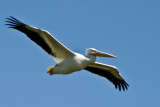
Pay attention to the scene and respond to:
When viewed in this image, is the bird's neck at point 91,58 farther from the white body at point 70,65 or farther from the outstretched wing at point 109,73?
the outstretched wing at point 109,73

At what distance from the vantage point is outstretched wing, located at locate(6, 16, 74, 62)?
47.8ft

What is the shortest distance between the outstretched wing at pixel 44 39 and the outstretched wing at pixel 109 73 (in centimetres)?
183

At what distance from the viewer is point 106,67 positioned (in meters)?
16.4

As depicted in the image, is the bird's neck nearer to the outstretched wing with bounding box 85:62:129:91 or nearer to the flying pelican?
the flying pelican

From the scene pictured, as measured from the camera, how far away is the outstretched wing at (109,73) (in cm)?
1647

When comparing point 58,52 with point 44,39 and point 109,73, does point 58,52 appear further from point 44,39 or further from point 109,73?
point 109,73

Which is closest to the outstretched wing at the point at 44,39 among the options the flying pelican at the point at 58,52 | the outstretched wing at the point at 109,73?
the flying pelican at the point at 58,52

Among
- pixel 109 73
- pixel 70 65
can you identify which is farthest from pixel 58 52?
pixel 109 73

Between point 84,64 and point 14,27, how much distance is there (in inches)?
109

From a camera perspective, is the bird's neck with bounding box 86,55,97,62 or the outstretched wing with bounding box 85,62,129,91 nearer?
the bird's neck with bounding box 86,55,97,62

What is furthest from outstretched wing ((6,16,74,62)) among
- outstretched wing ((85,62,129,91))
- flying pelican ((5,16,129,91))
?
outstretched wing ((85,62,129,91))

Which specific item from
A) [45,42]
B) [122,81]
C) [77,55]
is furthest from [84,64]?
[122,81]

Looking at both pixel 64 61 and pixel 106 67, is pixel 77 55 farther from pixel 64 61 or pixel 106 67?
pixel 106 67

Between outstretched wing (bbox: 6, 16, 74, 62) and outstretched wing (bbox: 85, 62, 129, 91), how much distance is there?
1835mm
